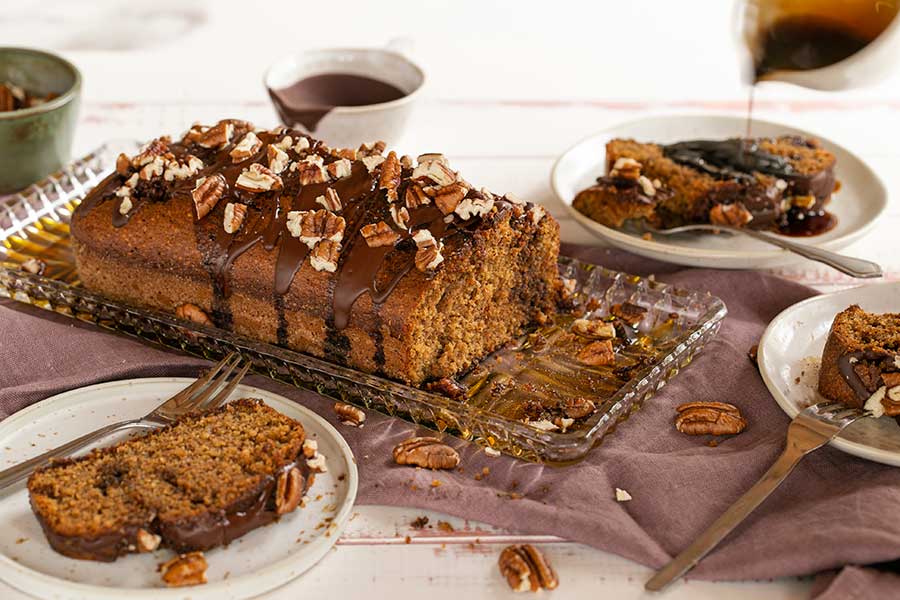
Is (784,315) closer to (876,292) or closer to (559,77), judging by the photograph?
(876,292)

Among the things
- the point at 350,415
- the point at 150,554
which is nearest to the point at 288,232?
the point at 350,415

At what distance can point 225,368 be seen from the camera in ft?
9.28

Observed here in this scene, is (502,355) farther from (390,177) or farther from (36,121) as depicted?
(36,121)

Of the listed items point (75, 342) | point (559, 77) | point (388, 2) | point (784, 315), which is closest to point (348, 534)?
point (75, 342)

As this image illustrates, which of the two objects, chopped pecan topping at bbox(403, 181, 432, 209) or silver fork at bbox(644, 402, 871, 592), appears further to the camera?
chopped pecan topping at bbox(403, 181, 432, 209)

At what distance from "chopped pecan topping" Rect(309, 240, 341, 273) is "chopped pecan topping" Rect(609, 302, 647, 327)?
2.84 feet

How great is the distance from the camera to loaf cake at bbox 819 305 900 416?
2.60 m

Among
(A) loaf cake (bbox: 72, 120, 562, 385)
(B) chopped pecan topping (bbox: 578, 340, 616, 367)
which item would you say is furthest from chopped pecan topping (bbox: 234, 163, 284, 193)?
(B) chopped pecan topping (bbox: 578, 340, 616, 367)

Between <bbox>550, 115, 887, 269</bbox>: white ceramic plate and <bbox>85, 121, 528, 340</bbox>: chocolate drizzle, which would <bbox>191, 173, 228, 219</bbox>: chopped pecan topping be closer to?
<bbox>85, 121, 528, 340</bbox>: chocolate drizzle

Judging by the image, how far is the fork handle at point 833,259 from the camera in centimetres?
325

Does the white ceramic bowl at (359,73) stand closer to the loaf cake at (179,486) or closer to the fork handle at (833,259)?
the fork handle at (833,259)

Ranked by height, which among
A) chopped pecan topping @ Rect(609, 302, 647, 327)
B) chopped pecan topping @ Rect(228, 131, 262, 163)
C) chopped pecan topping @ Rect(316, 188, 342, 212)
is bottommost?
chopped pecan topping @ Rect(609, 302, 647, 327)

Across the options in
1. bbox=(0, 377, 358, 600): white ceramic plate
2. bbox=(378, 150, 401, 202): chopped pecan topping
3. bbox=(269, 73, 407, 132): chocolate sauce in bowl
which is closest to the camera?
bbox=(0, 377, 358, 600): white ceramic plate

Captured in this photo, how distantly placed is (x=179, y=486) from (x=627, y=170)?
1972 millimetres
